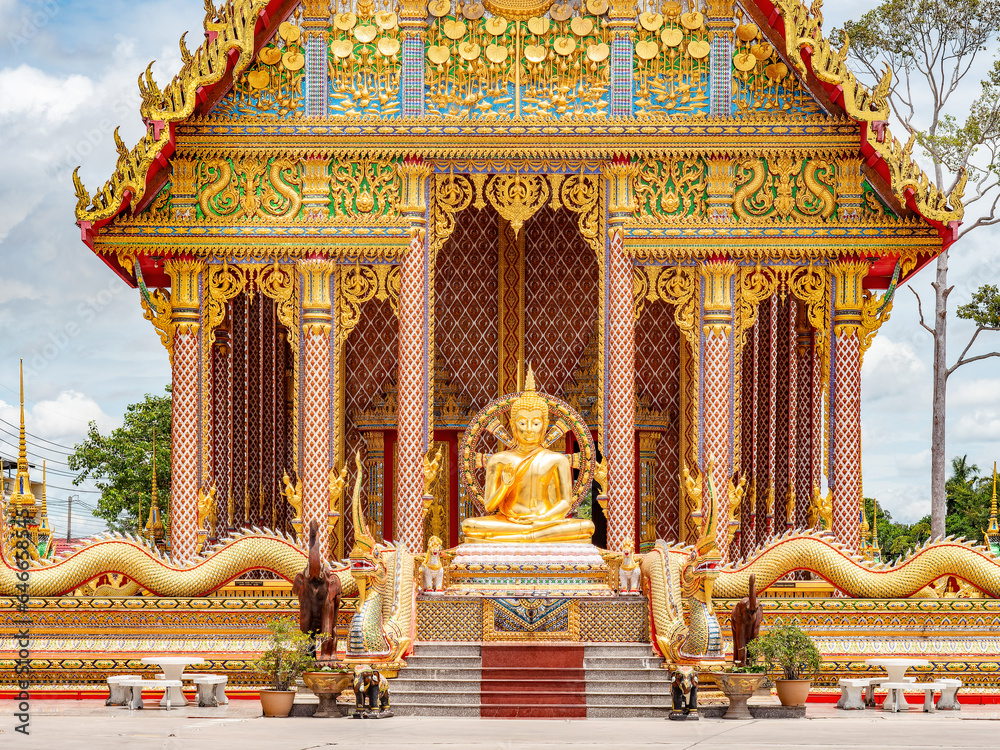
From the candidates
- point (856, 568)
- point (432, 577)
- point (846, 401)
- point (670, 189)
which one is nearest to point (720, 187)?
point (670, 189)

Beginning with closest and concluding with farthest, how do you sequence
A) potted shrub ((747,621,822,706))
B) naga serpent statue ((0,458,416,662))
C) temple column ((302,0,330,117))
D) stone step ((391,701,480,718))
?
stone step ((391,701,480,718)), potted shrub ((747,621,822,706)), naga serpent statue ((0,458,416,662)), temple column ((302,0,330,117))

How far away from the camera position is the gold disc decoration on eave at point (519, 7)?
55.1ft

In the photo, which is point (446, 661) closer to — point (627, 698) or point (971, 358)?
point (627, 698)

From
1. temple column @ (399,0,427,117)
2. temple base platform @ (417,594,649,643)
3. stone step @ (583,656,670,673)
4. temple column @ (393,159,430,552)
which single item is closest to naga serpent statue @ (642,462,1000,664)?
temple base platform @ (417,594,649,643)

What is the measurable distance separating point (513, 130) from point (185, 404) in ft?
14.9

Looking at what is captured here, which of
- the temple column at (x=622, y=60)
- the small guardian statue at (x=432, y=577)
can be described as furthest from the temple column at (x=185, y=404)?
the temple column at (x=622, y=60)

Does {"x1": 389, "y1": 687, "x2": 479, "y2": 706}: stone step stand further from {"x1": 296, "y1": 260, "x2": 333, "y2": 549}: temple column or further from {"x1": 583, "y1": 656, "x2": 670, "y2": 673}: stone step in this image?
{"x1": 296, "y1": 260, "x2": 333, "y2": 549}: temple column

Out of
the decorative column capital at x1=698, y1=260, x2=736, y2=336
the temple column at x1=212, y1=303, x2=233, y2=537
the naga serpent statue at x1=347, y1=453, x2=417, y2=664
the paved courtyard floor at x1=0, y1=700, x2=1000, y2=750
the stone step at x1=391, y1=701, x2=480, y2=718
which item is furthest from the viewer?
the temple column at x1=212, y1=303, x2=233, y2=537

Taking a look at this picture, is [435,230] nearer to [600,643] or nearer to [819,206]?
[819,206]

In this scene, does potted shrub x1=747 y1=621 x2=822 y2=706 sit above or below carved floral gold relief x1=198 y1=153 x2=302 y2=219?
below

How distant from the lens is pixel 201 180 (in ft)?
54.7

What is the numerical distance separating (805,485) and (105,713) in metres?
8.72

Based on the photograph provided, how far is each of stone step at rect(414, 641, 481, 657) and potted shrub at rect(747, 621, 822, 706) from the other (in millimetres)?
2391

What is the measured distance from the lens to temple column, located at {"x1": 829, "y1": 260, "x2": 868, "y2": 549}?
16500 mm
